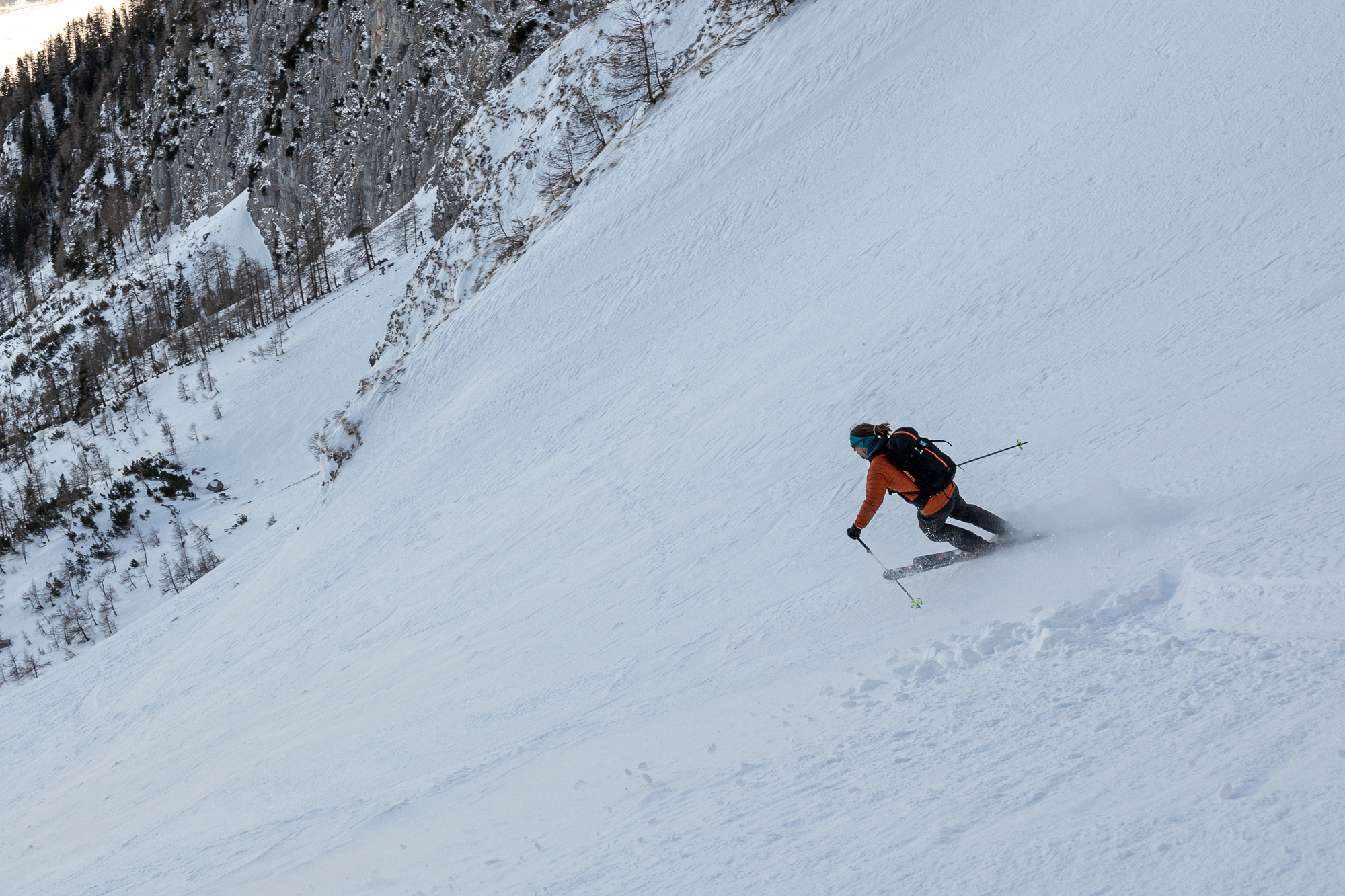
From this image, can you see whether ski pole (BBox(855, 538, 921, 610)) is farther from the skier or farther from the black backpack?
the black backpack

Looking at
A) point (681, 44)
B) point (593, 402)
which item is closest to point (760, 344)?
point (593, 402)

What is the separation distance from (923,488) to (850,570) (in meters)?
1.23

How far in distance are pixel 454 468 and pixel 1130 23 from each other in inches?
651

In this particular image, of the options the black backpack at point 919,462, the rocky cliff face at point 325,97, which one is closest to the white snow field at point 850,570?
the black backpack at point 919,462

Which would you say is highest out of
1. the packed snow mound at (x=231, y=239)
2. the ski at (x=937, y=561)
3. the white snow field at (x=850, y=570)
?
the packed snow mound at (x=231, y=239)

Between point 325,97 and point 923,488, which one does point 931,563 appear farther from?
point 325,97

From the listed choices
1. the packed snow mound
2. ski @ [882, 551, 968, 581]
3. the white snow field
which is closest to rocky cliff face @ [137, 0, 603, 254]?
the packed snow mound

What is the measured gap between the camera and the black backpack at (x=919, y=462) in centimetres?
670

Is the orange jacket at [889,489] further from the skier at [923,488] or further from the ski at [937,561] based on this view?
the ski at [937,561]

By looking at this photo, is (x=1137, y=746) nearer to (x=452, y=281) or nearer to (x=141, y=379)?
(x=452, y=281)

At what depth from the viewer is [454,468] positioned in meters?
16.6

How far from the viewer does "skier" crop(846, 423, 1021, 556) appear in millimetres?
6719

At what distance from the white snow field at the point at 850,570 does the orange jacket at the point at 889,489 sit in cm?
65

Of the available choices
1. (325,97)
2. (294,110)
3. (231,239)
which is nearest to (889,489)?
(325,97)
